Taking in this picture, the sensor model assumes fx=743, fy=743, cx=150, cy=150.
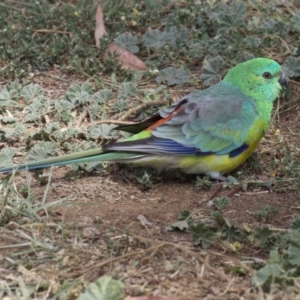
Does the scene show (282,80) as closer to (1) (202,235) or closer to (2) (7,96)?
(1) (202,235)

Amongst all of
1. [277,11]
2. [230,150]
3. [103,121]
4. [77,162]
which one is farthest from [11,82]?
[277,11]

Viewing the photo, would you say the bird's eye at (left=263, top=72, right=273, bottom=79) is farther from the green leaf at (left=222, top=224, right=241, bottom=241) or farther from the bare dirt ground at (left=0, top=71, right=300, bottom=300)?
the green leaf at (left=222, top=224, right=241, bottom=241)

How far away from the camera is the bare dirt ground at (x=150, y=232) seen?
3535 mm

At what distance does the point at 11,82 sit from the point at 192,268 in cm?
277

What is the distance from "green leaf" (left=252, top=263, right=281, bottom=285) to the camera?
3.44 m

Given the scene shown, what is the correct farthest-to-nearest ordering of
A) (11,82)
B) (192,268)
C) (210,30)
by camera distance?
(210,30), (11,82), (192,268)

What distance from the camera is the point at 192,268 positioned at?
3635mm

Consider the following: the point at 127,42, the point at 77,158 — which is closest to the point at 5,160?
the point at 77,158

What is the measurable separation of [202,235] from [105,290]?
78cm

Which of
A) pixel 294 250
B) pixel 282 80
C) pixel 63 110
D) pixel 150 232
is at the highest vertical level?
pixel 282 80

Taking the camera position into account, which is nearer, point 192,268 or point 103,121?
point 192,268

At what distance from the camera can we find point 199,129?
4.75 meters

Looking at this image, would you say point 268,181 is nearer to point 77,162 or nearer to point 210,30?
point 77,162

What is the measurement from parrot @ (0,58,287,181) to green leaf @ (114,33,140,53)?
136 centimetres
